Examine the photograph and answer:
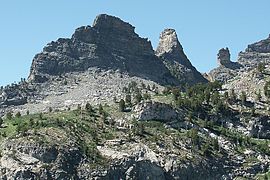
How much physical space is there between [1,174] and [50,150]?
1752 centimetres

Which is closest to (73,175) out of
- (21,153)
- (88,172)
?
A: (88,172)

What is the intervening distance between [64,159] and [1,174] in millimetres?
20248

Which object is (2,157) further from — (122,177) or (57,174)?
(122,177)

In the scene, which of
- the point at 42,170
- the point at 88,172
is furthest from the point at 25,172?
the point at 88,172

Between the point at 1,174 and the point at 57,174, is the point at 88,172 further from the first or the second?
the point at 1,174

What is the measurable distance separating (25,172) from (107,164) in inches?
1010

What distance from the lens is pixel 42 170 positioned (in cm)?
19288

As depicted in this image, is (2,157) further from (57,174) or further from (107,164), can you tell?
(107,164)

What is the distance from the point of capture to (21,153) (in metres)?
197

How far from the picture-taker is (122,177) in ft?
655

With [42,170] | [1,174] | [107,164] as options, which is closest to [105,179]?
[107,164]

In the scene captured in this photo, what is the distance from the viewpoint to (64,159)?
19938cm

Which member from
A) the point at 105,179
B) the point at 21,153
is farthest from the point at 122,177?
the point at 21,153

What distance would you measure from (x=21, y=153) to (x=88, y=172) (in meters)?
21.3
